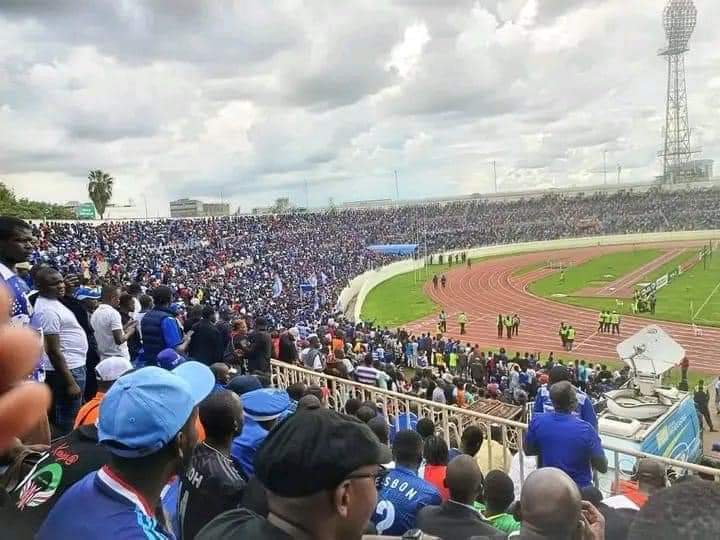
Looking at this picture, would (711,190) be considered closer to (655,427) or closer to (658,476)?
(655,427)

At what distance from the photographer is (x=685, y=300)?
32656 mm

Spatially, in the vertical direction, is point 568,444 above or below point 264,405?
below

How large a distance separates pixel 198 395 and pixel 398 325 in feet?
91.5

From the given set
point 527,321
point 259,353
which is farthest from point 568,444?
point 527,321

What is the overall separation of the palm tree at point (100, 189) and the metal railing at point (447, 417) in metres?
64.7

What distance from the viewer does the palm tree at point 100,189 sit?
6625 cm

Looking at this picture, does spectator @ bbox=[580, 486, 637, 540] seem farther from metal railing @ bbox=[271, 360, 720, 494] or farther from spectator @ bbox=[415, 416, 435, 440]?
spectator @ bbox=[415, 416, 435, 440]

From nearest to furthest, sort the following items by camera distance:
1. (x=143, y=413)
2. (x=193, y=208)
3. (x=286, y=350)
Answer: (x=143, y=413)
(x=286, y=350)
(x=193, y=208)

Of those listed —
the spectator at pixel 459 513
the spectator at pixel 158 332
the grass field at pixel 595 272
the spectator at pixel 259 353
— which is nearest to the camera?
the spectator at pixel 459 513

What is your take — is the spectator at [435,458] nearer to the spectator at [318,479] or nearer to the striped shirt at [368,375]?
the spectator at [318,479]

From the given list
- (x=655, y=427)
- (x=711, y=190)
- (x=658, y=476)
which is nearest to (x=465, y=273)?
(x=655, y=427)

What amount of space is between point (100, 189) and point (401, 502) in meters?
70.1

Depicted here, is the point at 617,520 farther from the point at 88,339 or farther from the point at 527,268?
the point at 527,268

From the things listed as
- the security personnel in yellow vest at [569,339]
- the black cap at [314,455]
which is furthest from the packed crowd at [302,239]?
the black cap at [314,455]
